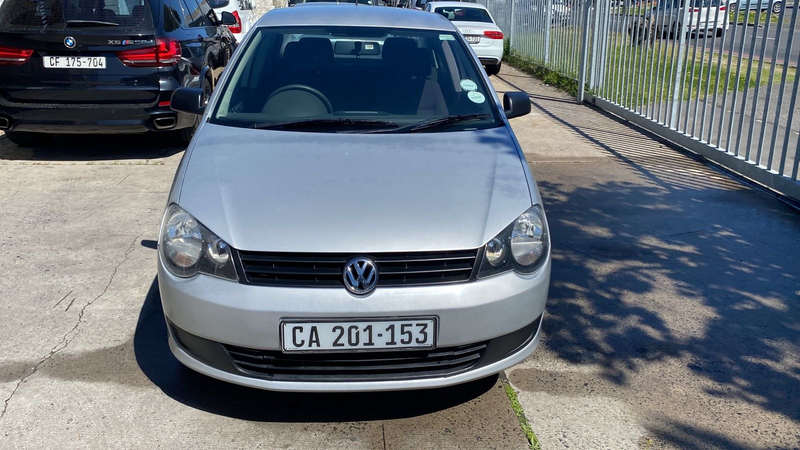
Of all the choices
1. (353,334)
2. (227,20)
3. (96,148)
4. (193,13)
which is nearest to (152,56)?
(96,148)

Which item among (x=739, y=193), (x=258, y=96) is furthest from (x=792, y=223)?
(x=258, y=96)

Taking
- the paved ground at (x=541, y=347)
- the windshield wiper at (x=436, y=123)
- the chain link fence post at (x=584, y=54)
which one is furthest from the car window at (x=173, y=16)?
the chain link fence post at (x=584, y=54)

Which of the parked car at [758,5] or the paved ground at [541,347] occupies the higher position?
the parked car at [758,5]

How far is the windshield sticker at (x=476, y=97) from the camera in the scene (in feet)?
13.8

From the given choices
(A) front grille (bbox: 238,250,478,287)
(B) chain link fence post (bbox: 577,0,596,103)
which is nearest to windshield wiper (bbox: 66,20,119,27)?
(A) front grille (bbox: 238,250,478,287)

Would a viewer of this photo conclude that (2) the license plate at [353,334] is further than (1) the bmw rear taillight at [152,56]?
No

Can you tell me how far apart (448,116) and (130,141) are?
18.2 feet

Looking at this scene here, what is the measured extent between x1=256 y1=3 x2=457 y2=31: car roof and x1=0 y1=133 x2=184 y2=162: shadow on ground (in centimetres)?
348

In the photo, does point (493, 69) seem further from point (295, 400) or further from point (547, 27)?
point (295, 400)

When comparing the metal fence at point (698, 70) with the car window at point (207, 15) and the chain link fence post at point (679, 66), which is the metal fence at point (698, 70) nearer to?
the chain link fence post at point (679, 66)

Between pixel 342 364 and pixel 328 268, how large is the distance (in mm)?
387

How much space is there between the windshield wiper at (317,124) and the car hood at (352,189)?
0.27 ft

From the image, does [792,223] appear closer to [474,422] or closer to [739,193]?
[739,193]

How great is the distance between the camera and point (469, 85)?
432 cm
